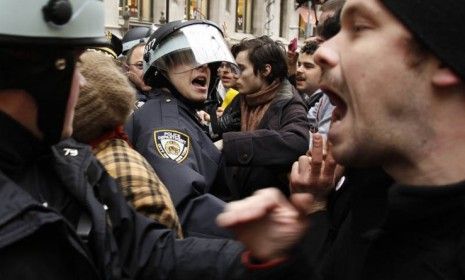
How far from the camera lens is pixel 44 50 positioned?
5.58ft

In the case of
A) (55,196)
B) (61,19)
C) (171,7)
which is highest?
(61,19)

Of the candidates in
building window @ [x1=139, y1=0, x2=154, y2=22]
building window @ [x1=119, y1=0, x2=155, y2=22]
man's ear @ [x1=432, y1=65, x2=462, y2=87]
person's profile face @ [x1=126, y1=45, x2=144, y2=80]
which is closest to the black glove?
person's profile face @ [x1=126, y1=45, x2=144, y2=80]

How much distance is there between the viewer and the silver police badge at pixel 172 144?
293cm

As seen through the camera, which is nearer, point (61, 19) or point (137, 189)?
point (61, 19)

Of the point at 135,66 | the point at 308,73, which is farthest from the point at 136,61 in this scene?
the point at 308,73

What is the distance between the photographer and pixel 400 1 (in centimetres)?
135

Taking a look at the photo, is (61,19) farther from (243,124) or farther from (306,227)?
(243,124)

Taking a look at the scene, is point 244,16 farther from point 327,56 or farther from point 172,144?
point 327,56

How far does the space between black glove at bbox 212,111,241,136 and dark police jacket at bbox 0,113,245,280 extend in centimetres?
279

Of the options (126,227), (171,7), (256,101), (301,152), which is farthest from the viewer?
(171,7)

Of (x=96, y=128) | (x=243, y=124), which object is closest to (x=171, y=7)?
(x=243, y=124)

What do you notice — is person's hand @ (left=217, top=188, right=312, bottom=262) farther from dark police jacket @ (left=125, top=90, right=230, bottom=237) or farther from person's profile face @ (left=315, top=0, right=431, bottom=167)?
dark police jacket @ (left=125, top=90, right=230, bottom=237)

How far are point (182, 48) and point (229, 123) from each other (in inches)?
58.5

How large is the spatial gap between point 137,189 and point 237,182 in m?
1.65
